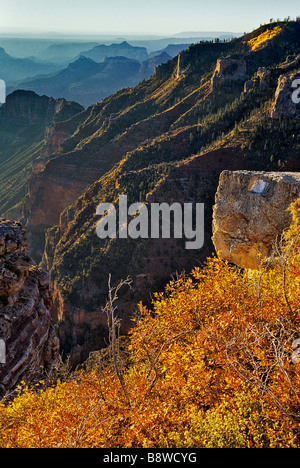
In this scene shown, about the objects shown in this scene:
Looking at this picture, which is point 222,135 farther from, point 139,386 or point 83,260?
point 139,386

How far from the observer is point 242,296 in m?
13.1

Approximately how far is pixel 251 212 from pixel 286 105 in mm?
35540

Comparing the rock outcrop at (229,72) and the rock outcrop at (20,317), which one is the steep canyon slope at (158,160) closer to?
the rock outcrop at (229,72)

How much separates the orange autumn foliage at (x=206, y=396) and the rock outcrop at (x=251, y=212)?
4385 millimetres

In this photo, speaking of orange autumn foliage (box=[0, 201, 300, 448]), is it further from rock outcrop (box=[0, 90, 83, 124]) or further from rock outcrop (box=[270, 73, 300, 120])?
rock outcrop (box=[0, 90, 83, 124])

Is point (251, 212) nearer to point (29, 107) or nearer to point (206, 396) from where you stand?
point (206, 396)

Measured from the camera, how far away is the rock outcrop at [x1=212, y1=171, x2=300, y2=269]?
55.8 ft

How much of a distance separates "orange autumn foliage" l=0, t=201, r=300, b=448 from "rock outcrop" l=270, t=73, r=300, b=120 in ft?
130

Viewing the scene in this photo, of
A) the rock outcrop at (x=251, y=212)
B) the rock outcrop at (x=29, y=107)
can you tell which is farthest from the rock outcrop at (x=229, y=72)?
the rock outcrop at (x=29, y=107)

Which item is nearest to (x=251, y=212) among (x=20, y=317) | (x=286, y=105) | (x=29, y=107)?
(x=20, y=317)

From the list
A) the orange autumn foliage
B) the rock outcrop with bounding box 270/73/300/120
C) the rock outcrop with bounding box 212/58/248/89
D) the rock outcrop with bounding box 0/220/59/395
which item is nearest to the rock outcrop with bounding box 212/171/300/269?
the orange autumn foliage

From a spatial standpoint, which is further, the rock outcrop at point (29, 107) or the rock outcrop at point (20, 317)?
the rock outcrop at point (29, 107)

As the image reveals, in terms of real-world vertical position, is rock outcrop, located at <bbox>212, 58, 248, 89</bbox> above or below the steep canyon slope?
above

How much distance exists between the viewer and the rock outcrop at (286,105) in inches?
1815
